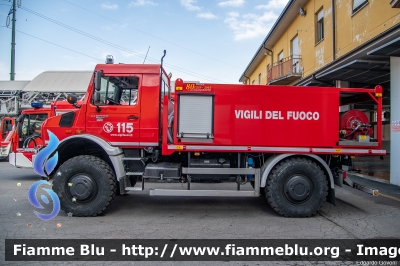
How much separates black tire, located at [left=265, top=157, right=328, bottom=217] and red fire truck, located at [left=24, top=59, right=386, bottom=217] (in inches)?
0.8

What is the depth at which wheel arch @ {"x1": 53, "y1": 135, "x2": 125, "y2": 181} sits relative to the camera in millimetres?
5312

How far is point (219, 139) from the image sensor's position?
539 centimetres

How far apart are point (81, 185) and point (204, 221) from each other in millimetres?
2482

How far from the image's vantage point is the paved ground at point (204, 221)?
14.7 ft

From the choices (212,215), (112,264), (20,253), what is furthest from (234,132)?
(20,253)

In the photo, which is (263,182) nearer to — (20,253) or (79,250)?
(79,250)

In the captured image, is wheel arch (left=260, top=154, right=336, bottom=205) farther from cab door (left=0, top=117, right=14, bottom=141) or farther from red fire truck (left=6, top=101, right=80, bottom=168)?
cab door (left=0, top=117, right=14, bottom=141)

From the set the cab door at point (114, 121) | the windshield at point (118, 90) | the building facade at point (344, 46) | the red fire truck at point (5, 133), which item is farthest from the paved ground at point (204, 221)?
the red fire truck at point (5, 133)

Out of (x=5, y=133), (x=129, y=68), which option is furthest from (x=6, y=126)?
(x=129, y=68)

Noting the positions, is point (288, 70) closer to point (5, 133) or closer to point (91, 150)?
point (91, 150)

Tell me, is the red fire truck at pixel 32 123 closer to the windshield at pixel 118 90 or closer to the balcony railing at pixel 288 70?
the windshield at pixel 118 90

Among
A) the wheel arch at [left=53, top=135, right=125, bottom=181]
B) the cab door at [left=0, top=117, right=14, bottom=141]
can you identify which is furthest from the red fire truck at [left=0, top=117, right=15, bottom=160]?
the wheel arch at [left=53, top=135, right=125, bottom=181]

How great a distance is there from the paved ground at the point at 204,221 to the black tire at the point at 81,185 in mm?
226

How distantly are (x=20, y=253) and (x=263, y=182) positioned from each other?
415 centimetres
